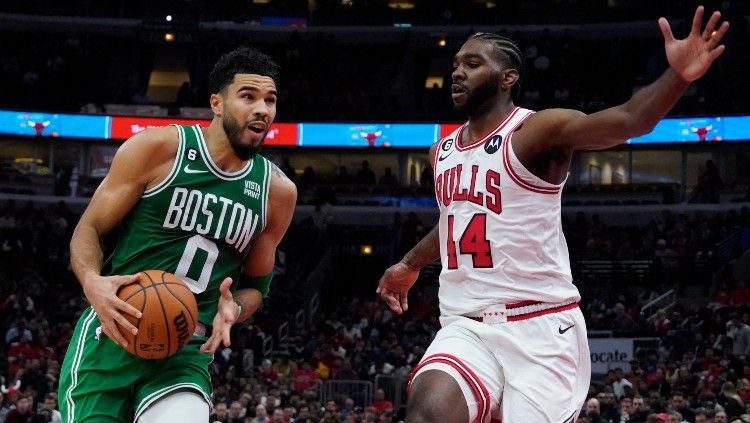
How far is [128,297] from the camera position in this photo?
16.4 ft

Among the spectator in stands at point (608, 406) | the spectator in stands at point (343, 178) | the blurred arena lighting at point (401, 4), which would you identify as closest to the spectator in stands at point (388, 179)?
the spectator in stands at point (343, 178)

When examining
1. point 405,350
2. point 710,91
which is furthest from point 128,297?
point 710,91

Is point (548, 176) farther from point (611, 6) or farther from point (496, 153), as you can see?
point (611, 6)

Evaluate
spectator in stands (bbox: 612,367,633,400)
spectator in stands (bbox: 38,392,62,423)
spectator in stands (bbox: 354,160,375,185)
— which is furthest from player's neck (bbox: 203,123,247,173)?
spectator in stands (bbox: 354,160,375,185)

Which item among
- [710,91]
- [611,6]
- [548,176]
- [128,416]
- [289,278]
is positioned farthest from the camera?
[611,6]

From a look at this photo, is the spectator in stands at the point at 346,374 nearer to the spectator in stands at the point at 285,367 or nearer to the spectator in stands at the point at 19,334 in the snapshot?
the spectator in stands at the point at 285,367

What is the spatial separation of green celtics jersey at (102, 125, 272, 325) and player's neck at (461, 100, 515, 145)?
129 cm

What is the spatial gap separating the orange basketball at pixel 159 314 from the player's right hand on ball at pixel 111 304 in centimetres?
3

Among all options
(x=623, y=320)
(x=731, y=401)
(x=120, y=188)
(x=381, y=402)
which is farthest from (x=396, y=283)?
(x=623, y=320)

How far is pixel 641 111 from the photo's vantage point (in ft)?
16.1

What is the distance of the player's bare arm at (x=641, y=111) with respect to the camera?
4.67m

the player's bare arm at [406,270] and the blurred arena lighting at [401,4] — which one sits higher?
the blurred arena lighting at [401,4]

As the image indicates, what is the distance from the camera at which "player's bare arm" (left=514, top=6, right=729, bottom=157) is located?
15.3 feet

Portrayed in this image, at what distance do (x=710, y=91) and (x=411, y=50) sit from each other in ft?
33.5
